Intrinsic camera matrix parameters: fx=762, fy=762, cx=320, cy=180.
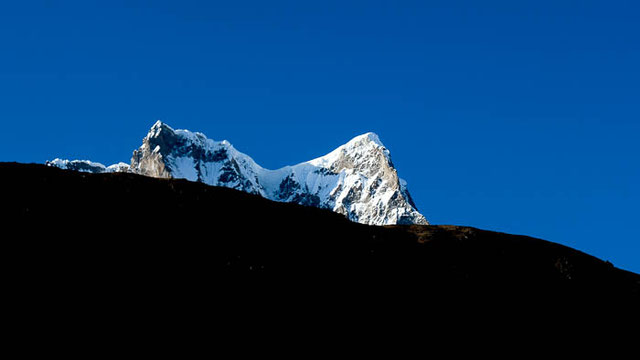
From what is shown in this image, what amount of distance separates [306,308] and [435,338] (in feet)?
18.3

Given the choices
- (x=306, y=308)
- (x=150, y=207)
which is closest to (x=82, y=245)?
(x=150, y=207)

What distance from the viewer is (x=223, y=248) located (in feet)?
93.5

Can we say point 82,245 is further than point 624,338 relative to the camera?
No

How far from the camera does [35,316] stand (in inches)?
914

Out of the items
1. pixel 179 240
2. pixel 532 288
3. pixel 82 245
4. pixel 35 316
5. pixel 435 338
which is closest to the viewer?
pixel 35 316

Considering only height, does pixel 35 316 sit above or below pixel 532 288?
A: below

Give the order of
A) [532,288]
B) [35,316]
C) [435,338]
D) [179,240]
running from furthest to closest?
1. [532,288]
2. [435,338]
3. [179,240]
4. [35,316]

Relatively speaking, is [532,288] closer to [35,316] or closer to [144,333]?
[144,333]

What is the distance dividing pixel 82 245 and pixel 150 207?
345cm

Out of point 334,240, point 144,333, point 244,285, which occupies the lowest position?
point 144,333

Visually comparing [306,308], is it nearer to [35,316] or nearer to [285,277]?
[285,277]

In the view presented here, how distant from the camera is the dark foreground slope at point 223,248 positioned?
25.6 m

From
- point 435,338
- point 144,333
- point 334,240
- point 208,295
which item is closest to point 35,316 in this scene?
point 144,333

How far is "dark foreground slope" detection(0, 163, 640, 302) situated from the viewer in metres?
25.6
